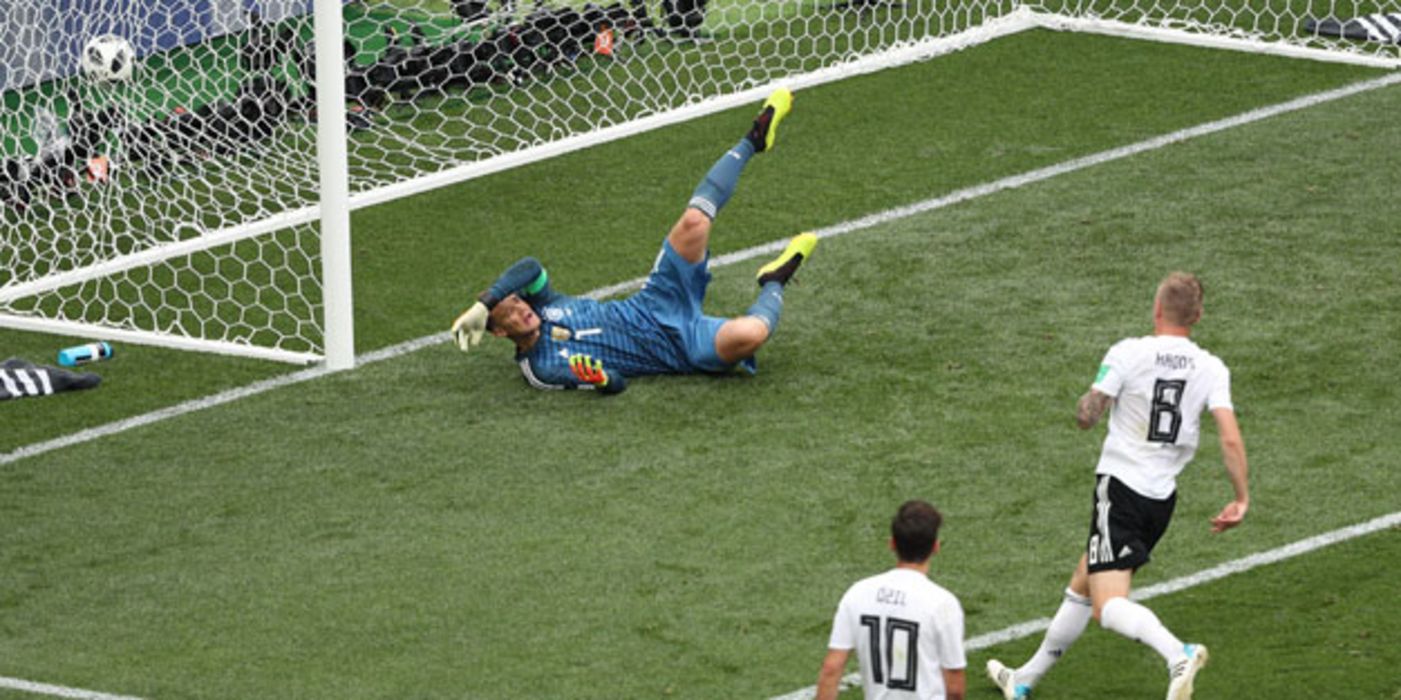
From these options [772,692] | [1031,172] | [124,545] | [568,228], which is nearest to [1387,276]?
[1031,172]

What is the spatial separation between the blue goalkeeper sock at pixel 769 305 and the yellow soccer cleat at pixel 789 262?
40 mm

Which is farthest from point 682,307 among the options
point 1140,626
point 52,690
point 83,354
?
point 1140,626

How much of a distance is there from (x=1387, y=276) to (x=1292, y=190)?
144 centimetres

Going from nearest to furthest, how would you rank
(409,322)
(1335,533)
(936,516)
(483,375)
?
(936,516) → (1335,533) → (483,375) → (409,322)

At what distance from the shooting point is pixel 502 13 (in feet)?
52.4

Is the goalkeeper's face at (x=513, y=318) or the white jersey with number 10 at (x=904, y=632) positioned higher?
the white jersey with number 10 at (x=904, y=632)

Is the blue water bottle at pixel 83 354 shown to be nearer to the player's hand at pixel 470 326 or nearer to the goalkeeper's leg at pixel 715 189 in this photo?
the player's hand at pixel 470 326

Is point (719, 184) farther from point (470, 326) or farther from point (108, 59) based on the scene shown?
point (108, 59)

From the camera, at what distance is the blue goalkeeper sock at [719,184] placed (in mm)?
12453

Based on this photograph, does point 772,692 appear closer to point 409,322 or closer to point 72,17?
point 409,322

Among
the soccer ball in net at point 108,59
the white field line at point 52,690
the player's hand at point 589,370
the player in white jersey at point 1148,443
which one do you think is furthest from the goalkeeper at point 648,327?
the player in white jersey at point 1148,443

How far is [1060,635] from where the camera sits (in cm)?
887

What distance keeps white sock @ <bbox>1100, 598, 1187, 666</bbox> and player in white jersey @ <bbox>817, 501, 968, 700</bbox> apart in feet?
3.66

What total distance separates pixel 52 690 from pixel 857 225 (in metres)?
6.38
